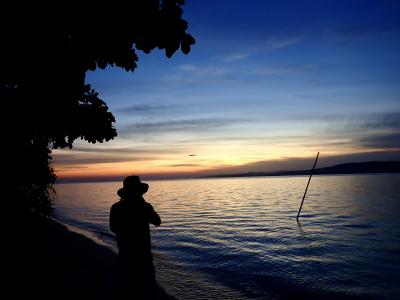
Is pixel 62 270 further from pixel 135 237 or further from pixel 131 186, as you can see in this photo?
pixel 131 186

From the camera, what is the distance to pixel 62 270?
10.6 m

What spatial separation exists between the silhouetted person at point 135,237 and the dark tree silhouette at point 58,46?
1.74 metres

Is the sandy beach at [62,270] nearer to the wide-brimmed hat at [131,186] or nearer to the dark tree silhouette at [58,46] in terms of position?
the dark tree silhouette at [58,46]

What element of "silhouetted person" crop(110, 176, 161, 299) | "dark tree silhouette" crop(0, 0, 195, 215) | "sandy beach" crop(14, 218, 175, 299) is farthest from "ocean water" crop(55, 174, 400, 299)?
"dark tree silhouette" crop(0, 0, 195, 215)

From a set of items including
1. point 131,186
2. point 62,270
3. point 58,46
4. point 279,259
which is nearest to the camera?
point 58,46

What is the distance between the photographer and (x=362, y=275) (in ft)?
44.1

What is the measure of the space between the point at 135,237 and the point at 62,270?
682cm

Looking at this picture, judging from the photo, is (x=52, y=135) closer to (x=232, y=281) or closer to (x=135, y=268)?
(x=135, y=268)

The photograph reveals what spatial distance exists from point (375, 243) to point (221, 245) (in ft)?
31.9

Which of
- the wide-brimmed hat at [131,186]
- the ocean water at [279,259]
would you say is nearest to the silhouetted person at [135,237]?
the wide-brimmed hat at [131,186]

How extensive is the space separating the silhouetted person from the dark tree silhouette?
1.74 m

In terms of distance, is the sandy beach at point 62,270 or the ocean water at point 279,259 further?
the ocean water at point 279,259

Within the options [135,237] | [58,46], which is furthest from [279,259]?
[58,46]

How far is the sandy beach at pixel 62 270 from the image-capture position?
6.21 meters
